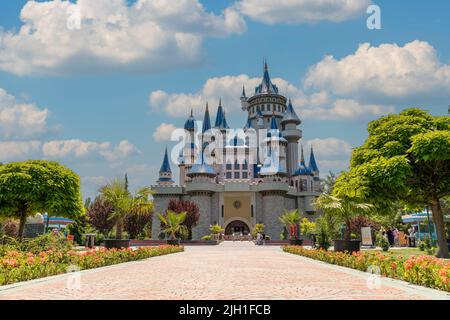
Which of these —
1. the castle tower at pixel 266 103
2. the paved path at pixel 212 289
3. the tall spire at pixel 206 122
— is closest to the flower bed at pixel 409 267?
A: the paved path at pixel 212 289

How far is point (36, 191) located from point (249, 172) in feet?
159

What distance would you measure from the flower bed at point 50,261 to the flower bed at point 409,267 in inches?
365

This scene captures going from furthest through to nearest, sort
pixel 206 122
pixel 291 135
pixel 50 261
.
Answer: pixel 206 122, pixel 291 135, pixel 50 261

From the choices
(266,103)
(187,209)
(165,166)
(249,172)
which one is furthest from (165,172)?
(187,209)

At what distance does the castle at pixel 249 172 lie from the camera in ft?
187

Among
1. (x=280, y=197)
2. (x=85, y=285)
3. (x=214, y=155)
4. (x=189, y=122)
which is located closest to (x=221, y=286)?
(x=85, y=285)

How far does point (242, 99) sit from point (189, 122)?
2057cm

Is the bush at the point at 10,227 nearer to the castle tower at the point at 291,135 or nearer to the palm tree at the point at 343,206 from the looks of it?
the palm tree at the point at 343,206

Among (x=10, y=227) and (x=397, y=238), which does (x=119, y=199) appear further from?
(x=397, y=238)

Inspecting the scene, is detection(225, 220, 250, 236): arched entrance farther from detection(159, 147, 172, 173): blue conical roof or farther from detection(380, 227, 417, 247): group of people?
detection(380, 227, 417, 247): group of people

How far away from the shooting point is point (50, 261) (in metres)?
11.7

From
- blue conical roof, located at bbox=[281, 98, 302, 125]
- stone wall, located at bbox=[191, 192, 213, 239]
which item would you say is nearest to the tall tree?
stone wall, located at bbox=[191, 192, 213, 239]

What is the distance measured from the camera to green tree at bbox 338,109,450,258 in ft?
53.7

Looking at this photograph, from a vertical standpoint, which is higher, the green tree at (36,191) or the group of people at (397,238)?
the green tree at (36,191)
